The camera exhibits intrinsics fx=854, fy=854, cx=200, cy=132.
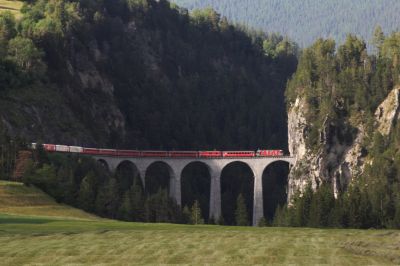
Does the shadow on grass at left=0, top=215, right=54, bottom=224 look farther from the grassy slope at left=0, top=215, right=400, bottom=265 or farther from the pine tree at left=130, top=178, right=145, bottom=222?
the pine tree at left=130, top=178, right=145, bottom=222

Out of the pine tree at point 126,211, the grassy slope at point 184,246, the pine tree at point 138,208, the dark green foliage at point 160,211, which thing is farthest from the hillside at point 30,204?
the grassy slope at point 184,246

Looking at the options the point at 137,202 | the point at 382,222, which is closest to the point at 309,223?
the point at 382,222

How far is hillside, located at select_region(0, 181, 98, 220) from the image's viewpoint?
11512 centimetres

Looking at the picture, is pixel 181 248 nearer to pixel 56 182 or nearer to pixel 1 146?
pixel 56 182

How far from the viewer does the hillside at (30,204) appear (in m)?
115

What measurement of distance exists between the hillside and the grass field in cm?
2298

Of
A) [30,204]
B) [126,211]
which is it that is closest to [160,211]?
[126,211]

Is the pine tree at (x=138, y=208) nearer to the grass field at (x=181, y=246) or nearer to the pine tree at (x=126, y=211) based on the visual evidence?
the pine tree at (x=126, y=211)

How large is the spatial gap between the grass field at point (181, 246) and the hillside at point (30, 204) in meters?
23.0

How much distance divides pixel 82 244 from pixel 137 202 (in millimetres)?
80003

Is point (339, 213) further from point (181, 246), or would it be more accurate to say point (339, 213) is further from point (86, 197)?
point (181, 246)

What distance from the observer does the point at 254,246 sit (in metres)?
71.8

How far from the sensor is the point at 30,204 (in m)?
123

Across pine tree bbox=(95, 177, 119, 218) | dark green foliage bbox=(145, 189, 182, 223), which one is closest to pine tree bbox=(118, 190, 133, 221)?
pine tree bbox=(95, 177, 119, 218)
